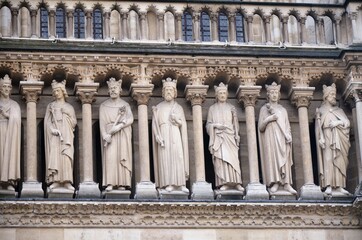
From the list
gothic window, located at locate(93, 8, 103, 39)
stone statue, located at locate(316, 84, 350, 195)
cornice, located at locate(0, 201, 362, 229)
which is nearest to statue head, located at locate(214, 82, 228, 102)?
stone statue, located at locate(316, 84, 350, 195)

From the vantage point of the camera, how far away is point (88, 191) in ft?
72.4

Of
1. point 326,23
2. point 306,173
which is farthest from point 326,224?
point 326,23

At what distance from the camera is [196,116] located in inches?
900

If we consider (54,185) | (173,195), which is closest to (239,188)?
(173,195)

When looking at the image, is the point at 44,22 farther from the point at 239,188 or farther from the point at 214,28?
the point at 239,188

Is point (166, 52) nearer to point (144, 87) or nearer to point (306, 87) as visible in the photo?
point (144, 87)

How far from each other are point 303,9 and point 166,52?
2.52 m

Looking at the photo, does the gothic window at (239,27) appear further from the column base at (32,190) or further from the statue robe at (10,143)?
the column base at (32,190)

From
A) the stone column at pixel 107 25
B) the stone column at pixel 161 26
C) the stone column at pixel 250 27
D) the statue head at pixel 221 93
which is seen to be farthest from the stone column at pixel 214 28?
the stone column at pixel 107 25

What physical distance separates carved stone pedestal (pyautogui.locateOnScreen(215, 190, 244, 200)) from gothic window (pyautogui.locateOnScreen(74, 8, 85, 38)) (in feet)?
Result: 11.2

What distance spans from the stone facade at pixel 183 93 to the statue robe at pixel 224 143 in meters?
0.20

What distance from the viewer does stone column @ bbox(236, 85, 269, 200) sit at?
22.5 meters

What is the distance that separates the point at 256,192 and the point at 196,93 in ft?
6.08

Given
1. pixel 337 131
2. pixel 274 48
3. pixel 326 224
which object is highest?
pixel 274 48
